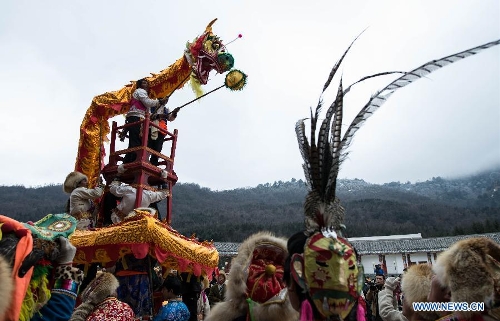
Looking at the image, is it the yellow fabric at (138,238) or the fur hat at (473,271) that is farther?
the yellow fabric at (138,238)

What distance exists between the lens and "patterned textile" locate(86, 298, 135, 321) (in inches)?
125

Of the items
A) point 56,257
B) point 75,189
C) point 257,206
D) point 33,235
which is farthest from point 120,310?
point 257,206

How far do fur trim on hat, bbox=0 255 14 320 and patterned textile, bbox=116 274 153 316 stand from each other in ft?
14.1

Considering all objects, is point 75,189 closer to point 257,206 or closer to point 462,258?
point 462,258

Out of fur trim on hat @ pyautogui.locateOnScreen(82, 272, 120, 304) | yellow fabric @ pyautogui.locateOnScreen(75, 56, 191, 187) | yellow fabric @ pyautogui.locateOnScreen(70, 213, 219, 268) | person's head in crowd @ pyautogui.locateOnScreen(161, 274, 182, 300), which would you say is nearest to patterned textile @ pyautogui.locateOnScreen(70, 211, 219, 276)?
yellow fabric @ pyautogui.locateOnScreen(70, 213, 219, 268)

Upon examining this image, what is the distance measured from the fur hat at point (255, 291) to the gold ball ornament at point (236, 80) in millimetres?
4615

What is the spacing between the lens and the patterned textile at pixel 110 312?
3172 mm

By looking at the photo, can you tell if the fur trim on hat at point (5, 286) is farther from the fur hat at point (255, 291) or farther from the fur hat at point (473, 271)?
the fur hat at point (473, 271)

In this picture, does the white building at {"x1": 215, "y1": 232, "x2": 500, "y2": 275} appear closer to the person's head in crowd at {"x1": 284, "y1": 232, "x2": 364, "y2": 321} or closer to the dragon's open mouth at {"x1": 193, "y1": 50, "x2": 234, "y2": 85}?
the dragon's open mouth at {"x1": 193, "y1": 50, "x2": 234, "y2": 85}

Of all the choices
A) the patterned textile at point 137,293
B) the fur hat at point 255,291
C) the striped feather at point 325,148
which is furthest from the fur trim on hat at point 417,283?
the patterned textile at point 137,293

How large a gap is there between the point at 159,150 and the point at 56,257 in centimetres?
516

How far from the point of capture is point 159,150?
23.8ft

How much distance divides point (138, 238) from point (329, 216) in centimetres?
388

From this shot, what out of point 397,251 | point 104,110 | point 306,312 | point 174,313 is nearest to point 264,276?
point 306,312
